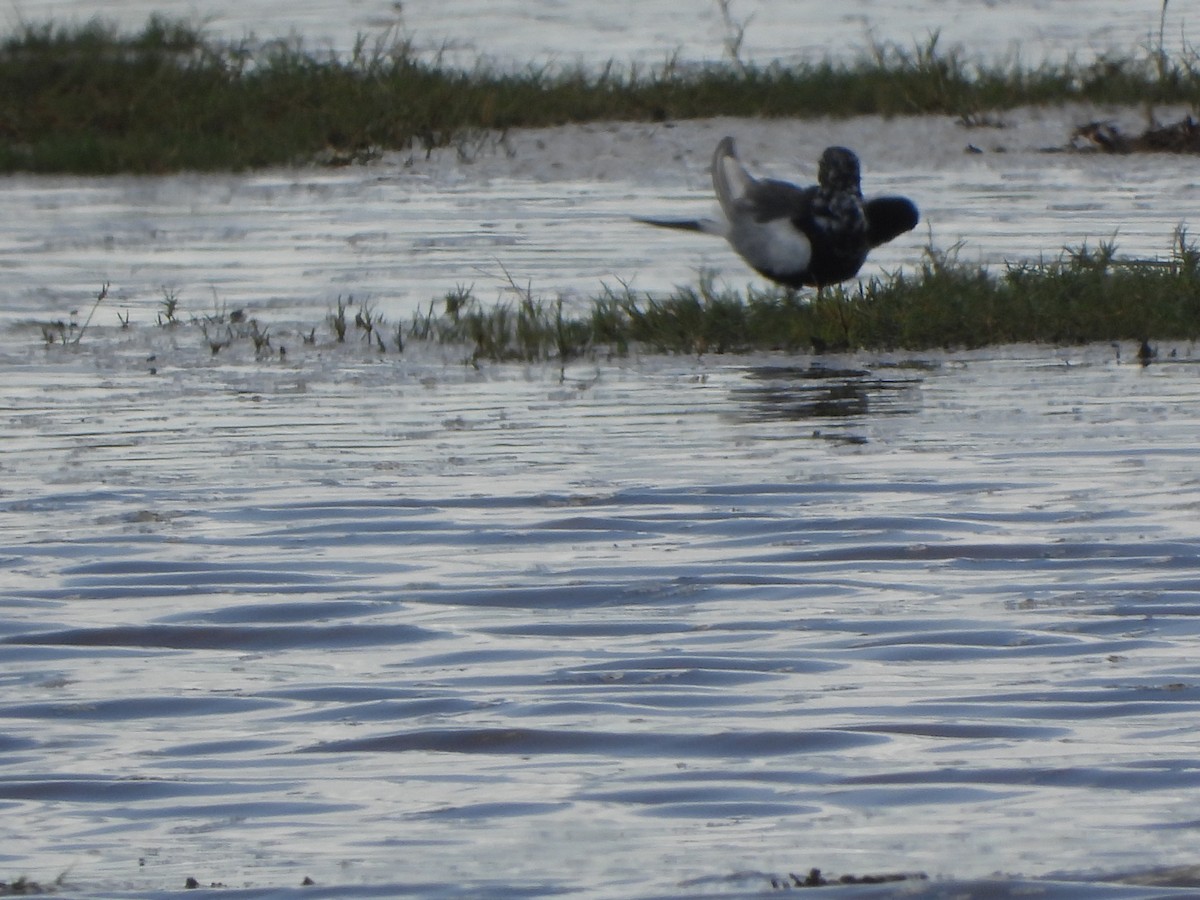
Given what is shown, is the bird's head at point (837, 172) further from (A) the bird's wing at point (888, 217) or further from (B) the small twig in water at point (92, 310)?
(B) the small twig in water at point (92, 310)

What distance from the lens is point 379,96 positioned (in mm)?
19234

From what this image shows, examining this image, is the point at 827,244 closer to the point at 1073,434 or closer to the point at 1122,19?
the point at 1073,434

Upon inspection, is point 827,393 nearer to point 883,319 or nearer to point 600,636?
point 883,319

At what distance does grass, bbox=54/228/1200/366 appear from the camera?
944 cm

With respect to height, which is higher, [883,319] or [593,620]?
[883,319]

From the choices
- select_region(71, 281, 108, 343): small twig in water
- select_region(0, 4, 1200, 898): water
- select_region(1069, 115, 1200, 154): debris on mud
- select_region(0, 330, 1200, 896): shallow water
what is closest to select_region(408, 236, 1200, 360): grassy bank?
select_region(0, 4, 1200, 898): water

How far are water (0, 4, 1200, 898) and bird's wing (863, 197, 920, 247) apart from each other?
1.55 m

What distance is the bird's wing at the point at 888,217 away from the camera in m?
10.8

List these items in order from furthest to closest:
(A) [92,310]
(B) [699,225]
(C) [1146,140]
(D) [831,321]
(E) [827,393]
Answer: (C) [1146,140]
(B) [699,225]
(A) [92,310]
(D) [831,321]
(E) [827,393]

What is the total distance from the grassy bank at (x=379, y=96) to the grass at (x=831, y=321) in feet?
27.2

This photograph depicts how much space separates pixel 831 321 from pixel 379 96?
10.3 metres

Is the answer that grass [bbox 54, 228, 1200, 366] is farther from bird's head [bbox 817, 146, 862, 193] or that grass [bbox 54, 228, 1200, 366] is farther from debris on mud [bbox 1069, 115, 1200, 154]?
debris on mud [bbox 1069, 115, 1200, 154]

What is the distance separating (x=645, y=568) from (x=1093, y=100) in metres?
14.2

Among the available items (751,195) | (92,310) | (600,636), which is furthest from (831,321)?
(600,636)
